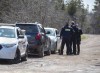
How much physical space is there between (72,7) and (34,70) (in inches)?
2998

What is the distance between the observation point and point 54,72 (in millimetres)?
14883

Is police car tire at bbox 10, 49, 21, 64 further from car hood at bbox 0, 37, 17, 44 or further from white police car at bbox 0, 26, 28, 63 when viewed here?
car hood at bbox 0, 37, 17, 44

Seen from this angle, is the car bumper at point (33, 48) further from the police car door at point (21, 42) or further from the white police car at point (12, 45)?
the police car door at point (21, 42)

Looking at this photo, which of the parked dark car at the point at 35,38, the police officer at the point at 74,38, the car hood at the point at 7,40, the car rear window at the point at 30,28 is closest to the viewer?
the car hood at the point at 7,40

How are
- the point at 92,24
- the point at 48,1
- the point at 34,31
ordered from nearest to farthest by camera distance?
1. the point at 34,31
2. the point at 48,1
3. the point at 92,24

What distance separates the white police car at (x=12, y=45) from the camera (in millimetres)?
17031

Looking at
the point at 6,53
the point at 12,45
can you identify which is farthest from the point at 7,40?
the point at 6,53

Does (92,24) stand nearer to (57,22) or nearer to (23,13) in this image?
(57,22)

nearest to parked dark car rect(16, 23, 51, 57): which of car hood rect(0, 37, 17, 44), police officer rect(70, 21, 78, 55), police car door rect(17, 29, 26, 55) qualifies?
police car door rect(17, 29, 26, 55)

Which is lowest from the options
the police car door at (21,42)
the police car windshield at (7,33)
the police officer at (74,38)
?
the police officer at (74,38)

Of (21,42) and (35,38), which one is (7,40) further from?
Result: (35,38)

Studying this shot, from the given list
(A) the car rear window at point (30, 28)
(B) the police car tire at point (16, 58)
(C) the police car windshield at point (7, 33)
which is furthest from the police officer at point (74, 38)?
(B) the police car tire at point (16, 58)

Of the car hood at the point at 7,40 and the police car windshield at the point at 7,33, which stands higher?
the police car windshield at the point at 7,33

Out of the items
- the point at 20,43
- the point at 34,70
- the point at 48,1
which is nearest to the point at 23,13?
the point at 48,1
